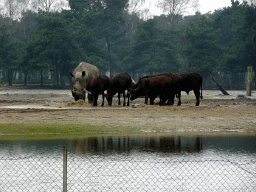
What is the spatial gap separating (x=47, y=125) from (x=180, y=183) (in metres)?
10.0

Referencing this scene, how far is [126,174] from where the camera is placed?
9836 mm

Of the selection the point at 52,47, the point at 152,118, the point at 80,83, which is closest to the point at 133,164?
the point at 152,118

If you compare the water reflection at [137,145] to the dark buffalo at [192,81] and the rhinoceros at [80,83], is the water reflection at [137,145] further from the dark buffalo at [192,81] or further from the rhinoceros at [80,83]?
the rhinoceros at [80,83]

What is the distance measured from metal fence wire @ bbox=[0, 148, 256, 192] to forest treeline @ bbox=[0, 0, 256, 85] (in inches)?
1998

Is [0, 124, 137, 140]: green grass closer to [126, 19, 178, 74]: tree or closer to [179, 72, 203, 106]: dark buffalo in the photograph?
[179, 72, 203, 106]: dark buffalo

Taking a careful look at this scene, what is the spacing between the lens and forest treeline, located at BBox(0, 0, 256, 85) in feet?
206

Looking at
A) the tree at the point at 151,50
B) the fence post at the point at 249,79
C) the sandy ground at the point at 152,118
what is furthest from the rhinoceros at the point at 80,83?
the tree at the point at 151,50

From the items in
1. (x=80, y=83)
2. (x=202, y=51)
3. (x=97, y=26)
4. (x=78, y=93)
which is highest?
(x=97, y=26)

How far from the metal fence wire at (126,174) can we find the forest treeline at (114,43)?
5075 cm

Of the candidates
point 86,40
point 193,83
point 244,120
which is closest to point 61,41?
point 86,40

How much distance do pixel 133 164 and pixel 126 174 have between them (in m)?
1.40

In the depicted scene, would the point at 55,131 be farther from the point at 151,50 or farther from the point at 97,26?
the point at 97,26

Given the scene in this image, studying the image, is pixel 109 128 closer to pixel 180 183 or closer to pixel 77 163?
pixel 77 163

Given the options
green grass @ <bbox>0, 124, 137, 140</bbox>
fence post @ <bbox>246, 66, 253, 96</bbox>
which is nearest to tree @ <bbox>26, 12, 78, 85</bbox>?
fence post @ <bbox>246, 66, 253, 96</bbox>
